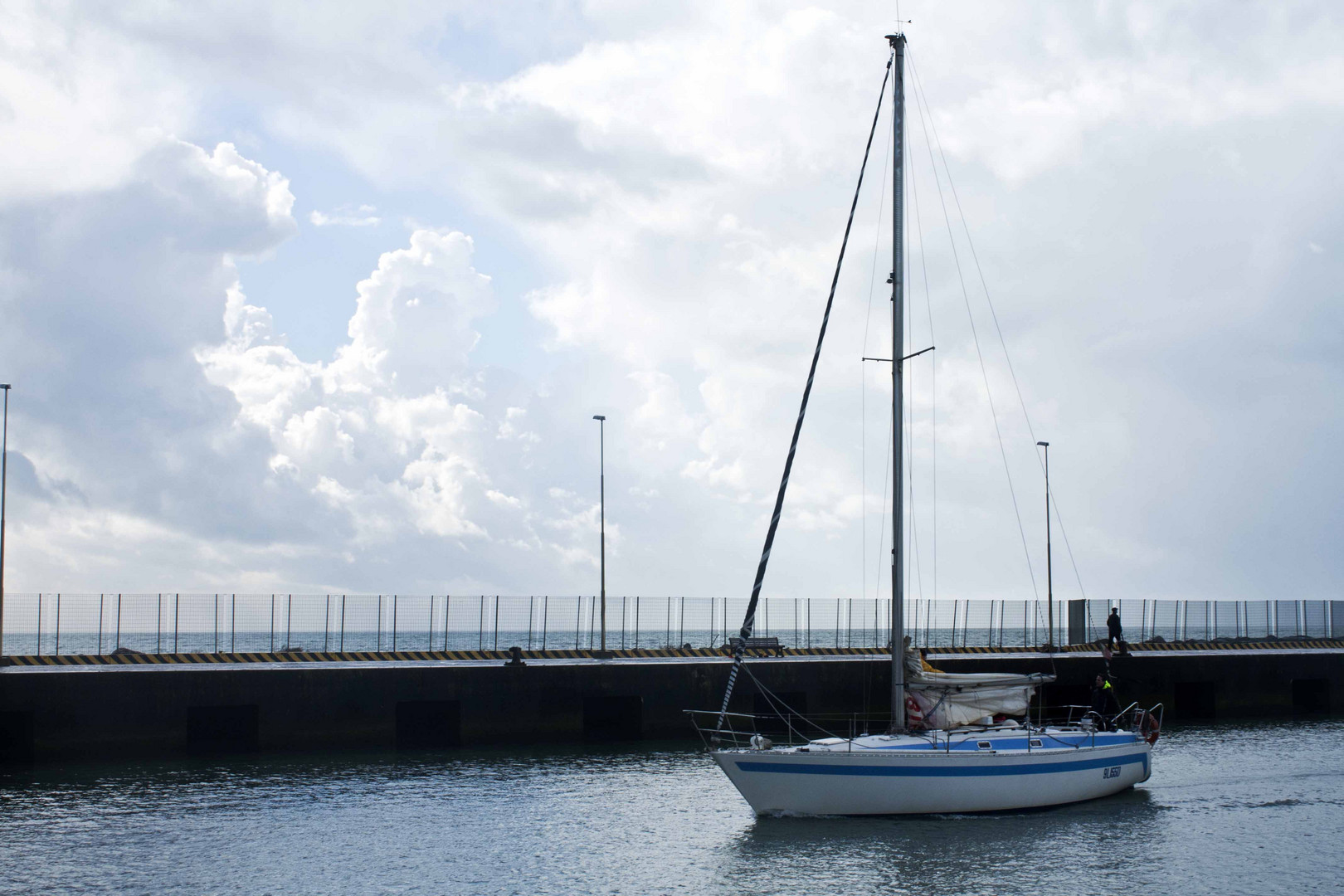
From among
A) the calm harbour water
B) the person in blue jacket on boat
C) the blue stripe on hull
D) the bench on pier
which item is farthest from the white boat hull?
the bench on pier

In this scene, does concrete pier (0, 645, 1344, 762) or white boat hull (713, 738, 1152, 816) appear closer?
white boat hull (713, 738, 1152, 816)

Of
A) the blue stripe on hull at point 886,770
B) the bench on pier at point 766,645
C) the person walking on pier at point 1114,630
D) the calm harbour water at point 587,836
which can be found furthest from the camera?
the bench on pier at point 766,645

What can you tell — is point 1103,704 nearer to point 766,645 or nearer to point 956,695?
point 956,695

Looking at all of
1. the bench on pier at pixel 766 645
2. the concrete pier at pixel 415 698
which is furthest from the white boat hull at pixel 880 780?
the bench on pier at pixel 766 645

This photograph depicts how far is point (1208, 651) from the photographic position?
181 ft

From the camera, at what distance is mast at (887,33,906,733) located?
27562mm

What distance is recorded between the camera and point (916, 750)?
26.3 meters

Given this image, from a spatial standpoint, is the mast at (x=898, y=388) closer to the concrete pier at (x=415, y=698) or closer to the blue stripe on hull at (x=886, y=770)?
the blue stripe on hull at (x=886, y=770)

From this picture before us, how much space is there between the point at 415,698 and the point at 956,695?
17686 millimetres

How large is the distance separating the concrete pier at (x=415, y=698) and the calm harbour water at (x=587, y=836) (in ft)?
5.58

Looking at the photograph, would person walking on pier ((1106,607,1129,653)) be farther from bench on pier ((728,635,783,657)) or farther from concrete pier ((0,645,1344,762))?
bench on pier ((728,635,783,657))

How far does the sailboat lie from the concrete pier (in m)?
12.0

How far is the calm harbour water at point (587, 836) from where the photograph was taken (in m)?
21.9

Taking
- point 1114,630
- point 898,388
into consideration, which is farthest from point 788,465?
point 1114,630
